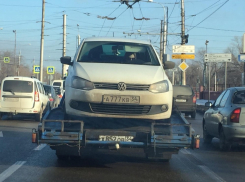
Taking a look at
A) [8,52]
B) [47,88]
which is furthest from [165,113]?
[8,52]

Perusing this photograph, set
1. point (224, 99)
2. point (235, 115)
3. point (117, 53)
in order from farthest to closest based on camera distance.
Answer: point (224, 99), point (235, 115), point (117, 53)

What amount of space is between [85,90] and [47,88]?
1583 centimetres

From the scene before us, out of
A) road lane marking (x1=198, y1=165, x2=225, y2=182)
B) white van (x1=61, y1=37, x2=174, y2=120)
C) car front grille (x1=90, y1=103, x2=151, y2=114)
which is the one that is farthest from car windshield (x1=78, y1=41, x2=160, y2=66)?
road lane marking (x1=198, y1=165, x2=225, y2=182)

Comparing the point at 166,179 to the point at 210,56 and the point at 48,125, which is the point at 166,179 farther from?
the point at 210,56

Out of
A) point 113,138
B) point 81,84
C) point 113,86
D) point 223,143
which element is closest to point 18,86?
point 223,143

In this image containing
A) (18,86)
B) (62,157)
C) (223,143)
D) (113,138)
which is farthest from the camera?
→ (18,86)

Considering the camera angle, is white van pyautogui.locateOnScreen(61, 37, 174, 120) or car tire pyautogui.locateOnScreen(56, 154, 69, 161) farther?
car tire pyautogui.locateOnScreen(56, 154, 69, 161)

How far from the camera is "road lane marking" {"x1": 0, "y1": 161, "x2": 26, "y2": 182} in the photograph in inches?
A: 273

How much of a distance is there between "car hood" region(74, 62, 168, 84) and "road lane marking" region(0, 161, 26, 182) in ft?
6.63

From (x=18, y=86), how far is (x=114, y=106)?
11.2m

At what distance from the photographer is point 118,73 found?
23.6 feet

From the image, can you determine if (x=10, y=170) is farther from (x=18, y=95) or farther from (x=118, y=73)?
(x=18, y=95)

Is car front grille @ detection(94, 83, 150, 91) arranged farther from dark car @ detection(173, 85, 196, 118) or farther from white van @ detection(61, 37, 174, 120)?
dark car @ detection(173, 85, 196, 118)

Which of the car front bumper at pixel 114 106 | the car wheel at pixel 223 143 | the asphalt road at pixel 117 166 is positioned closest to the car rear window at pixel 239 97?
the car wheel at pixel 223 143
